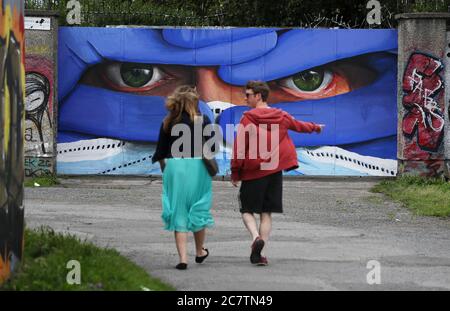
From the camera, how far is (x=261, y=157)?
9320 millimetres

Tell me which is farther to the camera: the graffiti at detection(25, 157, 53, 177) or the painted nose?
the painted nose

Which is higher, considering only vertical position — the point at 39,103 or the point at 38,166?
the point at 39,103

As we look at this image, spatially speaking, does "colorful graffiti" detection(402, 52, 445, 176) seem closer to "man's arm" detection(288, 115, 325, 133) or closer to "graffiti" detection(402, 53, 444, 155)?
"graffiti" detection(402, 53, 444, 155)

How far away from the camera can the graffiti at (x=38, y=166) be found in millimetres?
16047

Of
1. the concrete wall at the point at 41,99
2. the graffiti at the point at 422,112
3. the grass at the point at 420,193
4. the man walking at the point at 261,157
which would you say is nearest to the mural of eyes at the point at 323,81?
the graffiti at the point at 422,112

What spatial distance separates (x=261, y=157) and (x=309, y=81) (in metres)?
7.19

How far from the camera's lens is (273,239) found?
35.5ft

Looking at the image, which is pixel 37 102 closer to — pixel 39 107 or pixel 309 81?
pixel 39 107

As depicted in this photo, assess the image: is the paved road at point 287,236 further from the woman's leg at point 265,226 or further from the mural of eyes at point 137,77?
the mural of eyes at point 137,77

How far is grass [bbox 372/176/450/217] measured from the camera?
42.8 ft

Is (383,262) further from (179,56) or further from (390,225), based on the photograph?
(179,56)

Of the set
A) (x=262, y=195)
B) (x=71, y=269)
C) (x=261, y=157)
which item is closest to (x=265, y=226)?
(x=262, y=195)

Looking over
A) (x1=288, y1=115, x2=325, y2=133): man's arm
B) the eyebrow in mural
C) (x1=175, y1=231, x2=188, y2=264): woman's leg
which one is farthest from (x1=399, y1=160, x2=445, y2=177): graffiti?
(x1=175, y1=231, x2=188, y2=264): woman's leg
